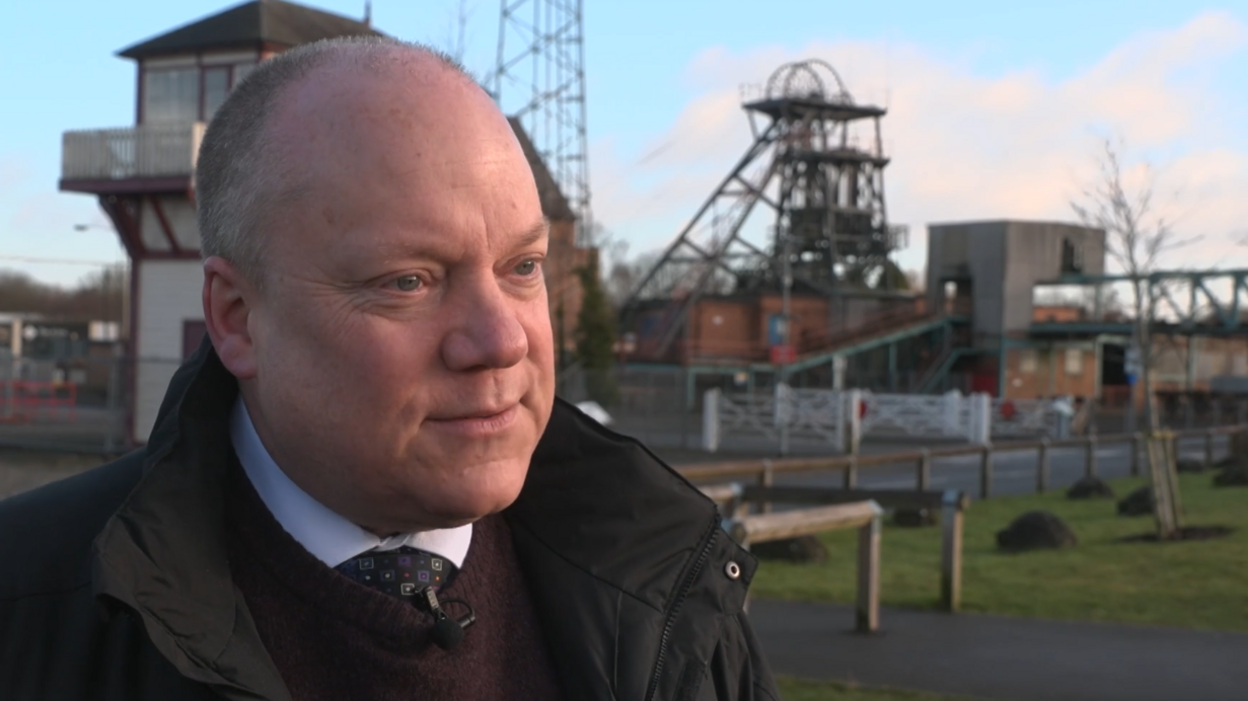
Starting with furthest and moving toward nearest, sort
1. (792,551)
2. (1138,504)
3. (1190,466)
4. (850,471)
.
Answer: (1190,466) → (1138,504) → (850,471) → (792,551)

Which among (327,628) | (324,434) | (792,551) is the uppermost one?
(324,434)

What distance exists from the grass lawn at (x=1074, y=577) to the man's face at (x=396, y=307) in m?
8.54

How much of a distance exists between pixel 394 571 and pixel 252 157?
1.97 ft

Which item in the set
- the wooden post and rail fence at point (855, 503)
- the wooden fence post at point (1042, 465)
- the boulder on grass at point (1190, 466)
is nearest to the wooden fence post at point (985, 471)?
the wooden fence post at point (1042, 465)

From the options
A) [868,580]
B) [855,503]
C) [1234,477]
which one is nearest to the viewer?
[868,580]

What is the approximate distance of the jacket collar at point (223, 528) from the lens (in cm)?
177

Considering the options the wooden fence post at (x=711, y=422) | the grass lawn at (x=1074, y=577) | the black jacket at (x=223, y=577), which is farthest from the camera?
the wooden fence post at (x=711, y=422)

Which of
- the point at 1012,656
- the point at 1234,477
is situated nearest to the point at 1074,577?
the point at 1012,656

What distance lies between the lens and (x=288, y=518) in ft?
6.53

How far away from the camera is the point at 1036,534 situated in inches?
506

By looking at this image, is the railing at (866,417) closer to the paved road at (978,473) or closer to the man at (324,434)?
the paved road at (978,473)

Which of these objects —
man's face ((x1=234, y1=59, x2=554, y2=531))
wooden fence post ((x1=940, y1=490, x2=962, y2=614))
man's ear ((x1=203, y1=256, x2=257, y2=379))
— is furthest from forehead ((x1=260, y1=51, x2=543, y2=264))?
wooden fence post ((x1=940, y1=490, x2=962, y2=614))

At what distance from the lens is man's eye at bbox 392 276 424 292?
1.79 meters

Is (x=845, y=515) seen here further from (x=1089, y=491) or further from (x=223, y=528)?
(x=1089, y=491)
